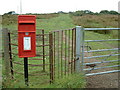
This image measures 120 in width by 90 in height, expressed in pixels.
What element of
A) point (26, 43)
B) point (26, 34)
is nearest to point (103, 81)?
point (26, 43)

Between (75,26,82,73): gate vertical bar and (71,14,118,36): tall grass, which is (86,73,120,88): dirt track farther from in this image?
(71,14,118,36): tall grass

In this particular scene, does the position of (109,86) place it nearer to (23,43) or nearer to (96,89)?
(96,89)

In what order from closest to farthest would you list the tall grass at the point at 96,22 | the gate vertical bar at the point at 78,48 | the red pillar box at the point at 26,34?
the red pillar box at the point at 26,34, the gate vertical bar at the point at 78,48, the tall grass at the point at 96,22

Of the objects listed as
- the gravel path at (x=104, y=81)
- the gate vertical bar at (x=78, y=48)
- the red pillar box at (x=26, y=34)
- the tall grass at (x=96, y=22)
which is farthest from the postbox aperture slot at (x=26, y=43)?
the tall grass at (x=96, y=22)

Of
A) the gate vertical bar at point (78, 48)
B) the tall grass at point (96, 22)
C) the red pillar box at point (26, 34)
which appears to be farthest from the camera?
the tall grass at point (96, 22)

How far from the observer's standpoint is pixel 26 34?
4773 mm

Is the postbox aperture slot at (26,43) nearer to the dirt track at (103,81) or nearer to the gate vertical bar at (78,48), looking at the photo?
the gate vertical bar at (78,48)

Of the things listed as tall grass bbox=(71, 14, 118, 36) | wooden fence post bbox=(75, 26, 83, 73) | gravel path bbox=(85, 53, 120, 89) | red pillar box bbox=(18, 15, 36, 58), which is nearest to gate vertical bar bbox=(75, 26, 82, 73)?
wooden fence post bbox=(75, 26, 83, 73)

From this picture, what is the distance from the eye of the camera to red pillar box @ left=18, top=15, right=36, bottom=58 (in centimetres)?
471

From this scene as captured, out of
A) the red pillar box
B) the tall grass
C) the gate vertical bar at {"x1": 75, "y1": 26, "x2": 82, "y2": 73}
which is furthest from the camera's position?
the tall grass

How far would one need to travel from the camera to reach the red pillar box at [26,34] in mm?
4715

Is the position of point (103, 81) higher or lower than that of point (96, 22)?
lower

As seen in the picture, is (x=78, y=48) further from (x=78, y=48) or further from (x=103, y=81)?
(x=103, y=81)

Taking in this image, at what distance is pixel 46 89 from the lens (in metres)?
4.70
